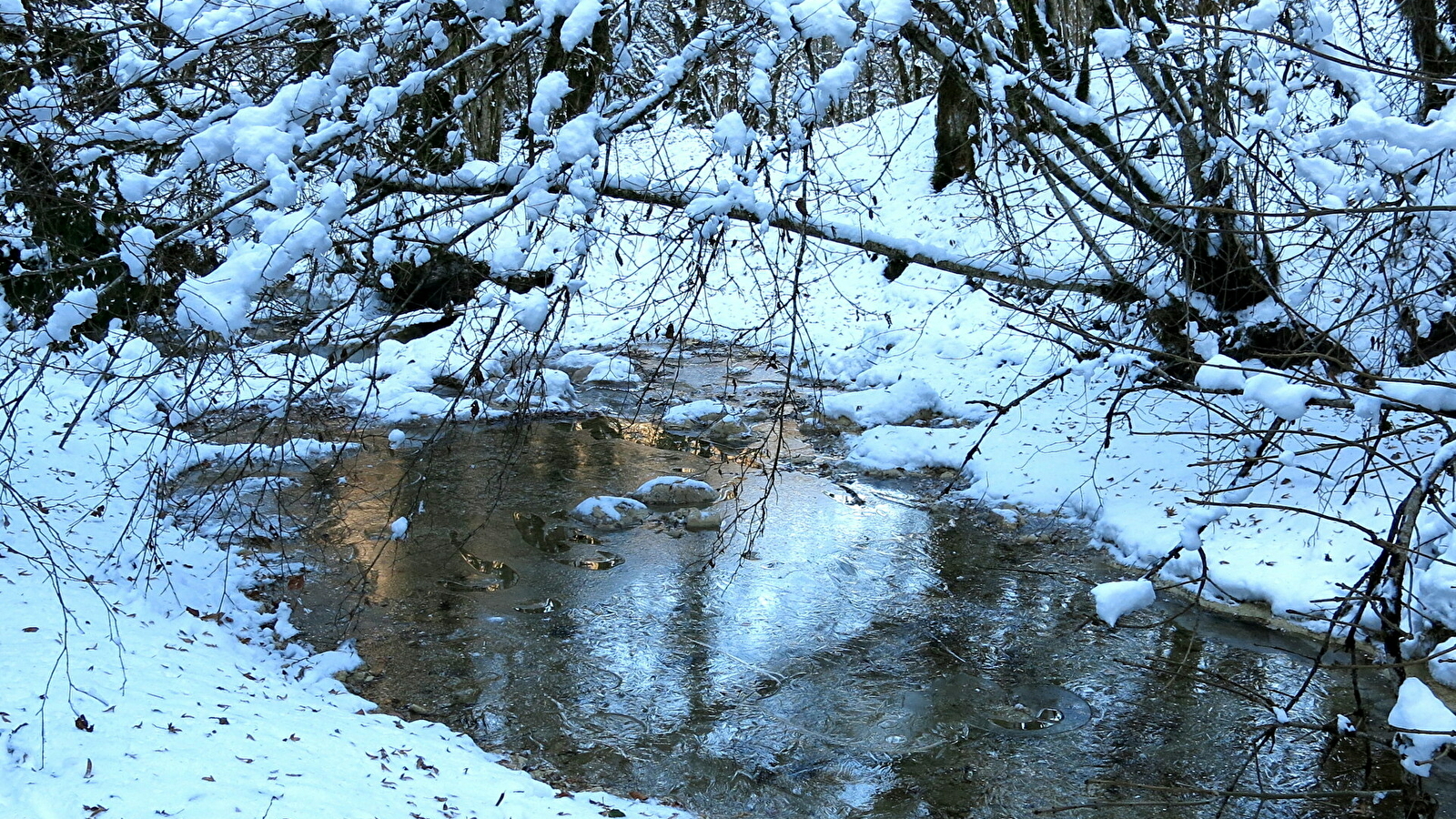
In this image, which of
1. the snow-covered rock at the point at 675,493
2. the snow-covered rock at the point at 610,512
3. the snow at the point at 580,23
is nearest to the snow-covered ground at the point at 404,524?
the snow at the point at 580,23

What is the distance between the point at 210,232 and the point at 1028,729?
15.4 feet

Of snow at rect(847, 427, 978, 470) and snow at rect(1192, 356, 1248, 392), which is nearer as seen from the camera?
snow at rect(1192, 356, 1248, 392)

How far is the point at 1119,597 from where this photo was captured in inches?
122

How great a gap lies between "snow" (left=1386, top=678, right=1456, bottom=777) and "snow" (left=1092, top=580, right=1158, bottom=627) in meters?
0.69

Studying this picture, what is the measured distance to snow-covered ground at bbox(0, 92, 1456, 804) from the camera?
4.12m

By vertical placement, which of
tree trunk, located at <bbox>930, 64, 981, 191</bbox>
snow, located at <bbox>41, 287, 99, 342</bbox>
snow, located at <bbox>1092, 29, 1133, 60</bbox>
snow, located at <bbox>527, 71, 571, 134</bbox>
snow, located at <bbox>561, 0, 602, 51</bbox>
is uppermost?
tree trunk, located at <bbox>930, 64, 981, 191</bbox>

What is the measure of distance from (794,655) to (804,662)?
0.11 meters

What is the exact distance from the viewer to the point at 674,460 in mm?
10648

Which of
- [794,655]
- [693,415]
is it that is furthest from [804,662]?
[693,415]

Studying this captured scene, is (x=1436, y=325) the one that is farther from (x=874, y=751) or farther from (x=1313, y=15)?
(x=874, y=751)

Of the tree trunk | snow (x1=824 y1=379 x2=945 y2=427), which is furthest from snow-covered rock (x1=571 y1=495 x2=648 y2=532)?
the tree trunk

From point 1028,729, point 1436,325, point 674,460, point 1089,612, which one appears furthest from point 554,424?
point 1436,325

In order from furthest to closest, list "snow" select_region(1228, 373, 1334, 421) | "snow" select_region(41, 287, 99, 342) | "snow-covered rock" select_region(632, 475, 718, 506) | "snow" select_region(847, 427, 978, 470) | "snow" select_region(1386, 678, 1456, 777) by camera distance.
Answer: "snow" select_region(847, 427, 978, 470) → "snow-covered rock" select_region(632, 475, 718, 506) → "snow" select_region(41, 287, 99, 342) → "snow" select_region(1228, 373, 1334, 421) → "snow" select_region(1386, 678, 1456, 777)

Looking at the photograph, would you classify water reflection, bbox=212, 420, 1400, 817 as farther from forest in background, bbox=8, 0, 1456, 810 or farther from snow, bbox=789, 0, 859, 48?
snow, bbox=789, 0, 859, 48
